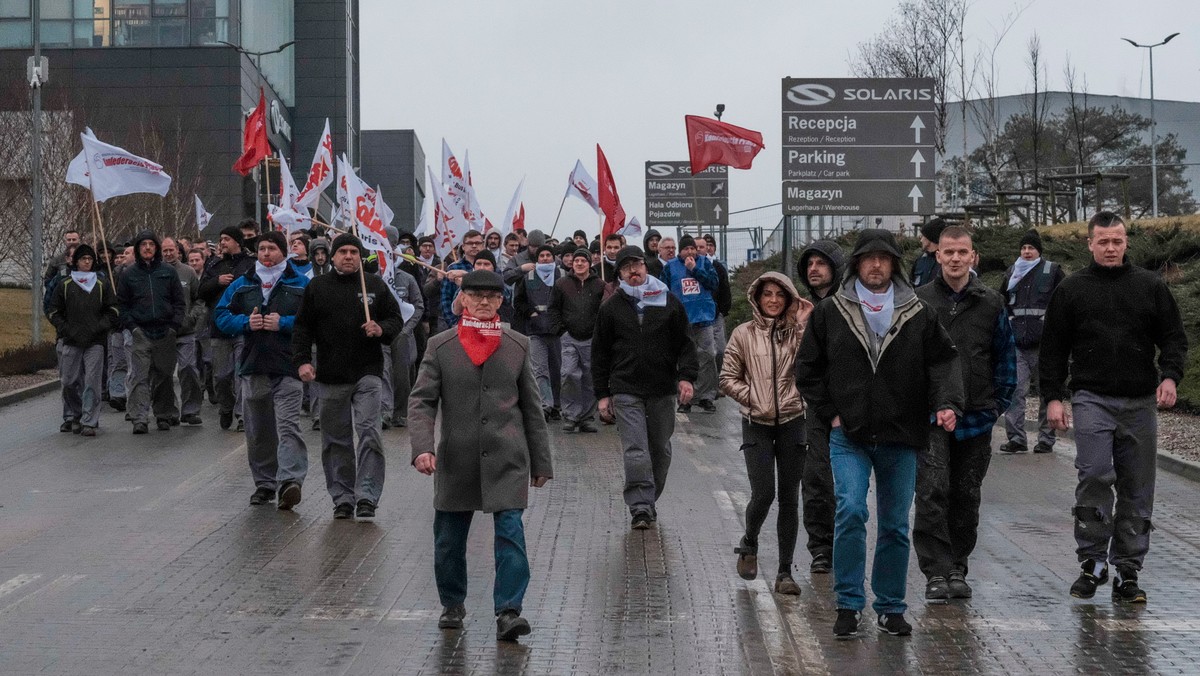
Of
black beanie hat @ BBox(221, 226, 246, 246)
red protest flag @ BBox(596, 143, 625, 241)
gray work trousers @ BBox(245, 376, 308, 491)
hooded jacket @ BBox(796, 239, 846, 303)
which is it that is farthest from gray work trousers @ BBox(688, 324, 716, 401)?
hooded jacket @ BBox(796, 239, 846, 303)

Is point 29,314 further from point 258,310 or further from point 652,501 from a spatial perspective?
point 652,501

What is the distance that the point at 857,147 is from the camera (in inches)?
880

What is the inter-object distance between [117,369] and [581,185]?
7.01 meters

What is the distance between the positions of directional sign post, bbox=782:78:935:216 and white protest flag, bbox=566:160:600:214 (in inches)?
107

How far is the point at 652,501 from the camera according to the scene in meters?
10.7

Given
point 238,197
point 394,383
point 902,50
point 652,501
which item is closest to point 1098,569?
point 652,501

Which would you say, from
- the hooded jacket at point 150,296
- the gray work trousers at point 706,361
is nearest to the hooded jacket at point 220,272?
the hooded jacket at point 150,296

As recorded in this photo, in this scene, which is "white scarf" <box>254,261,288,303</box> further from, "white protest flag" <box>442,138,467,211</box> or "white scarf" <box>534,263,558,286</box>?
"white protest flag" <box>442,138,467,211</box>

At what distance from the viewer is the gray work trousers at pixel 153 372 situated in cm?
1680

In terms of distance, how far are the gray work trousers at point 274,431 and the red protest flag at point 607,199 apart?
770 cm

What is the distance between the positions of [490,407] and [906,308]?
6.60 ft

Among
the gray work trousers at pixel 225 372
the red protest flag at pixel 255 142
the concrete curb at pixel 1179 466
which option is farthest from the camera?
the red protest flag at pixel 255 142

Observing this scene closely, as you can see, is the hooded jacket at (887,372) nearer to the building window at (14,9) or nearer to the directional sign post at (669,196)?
the directional sign post at (669,196)

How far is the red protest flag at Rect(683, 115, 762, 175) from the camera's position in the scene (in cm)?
2111
